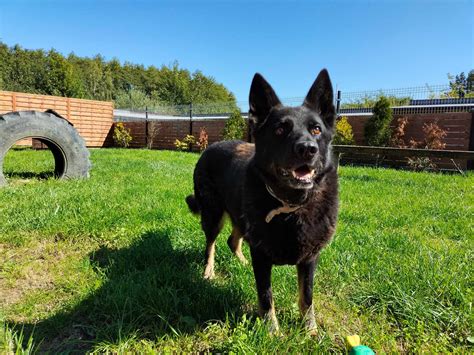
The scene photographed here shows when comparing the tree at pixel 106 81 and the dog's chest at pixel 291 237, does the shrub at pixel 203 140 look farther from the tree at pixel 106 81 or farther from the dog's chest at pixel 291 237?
the dog's chest at pixel 291 237

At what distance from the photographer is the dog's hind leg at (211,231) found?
108 inches

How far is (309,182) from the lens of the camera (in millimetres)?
1965

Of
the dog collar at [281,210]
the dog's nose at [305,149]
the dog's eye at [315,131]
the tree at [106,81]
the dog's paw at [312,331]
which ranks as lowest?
the dog's paw at [312,331]

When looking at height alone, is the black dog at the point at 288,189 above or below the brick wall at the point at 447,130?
below

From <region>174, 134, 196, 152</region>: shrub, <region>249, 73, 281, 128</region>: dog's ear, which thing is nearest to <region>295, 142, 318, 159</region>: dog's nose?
<region>249, 73, 281, 128</region>: dog's ear

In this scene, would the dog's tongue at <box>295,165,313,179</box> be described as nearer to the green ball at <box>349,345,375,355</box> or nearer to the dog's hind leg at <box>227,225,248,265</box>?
the green ball at <box>349,345,375,355</box>

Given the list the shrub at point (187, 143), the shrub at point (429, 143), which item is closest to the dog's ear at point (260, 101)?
the shrub at point (429, 143)

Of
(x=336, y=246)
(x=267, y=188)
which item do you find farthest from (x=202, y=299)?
(x=336, y=246)

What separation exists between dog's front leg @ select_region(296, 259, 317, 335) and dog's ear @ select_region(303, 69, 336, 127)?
3.65 ft

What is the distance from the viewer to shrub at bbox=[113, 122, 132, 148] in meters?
19.0

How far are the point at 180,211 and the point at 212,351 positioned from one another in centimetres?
254

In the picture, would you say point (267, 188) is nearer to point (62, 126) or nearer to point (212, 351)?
point (212, 351)

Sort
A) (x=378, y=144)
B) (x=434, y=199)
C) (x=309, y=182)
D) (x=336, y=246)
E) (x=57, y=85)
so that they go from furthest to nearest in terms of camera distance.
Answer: (x=57, y=85) < (x=378, y=144) < (x=434, y=199) < (x=336, y=246) < (x=309, y=182)

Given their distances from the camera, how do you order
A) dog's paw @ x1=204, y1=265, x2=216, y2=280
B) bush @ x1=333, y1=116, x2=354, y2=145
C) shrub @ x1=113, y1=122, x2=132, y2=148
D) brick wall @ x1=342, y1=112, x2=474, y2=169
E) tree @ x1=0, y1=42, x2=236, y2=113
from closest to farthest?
1. dog's paw @ x1=204, y1=265, x2=216, y2=280
2. brick wall @ x1=342, y1=112, x2=474, y2=169
3. bush @ x1=333, y1=116, x2=354, y2=145
4. shrub @ x1=113, y1=122, x2=132, y2=148
5. tree @ x1=0, y1=42, x2=236, y2=113
